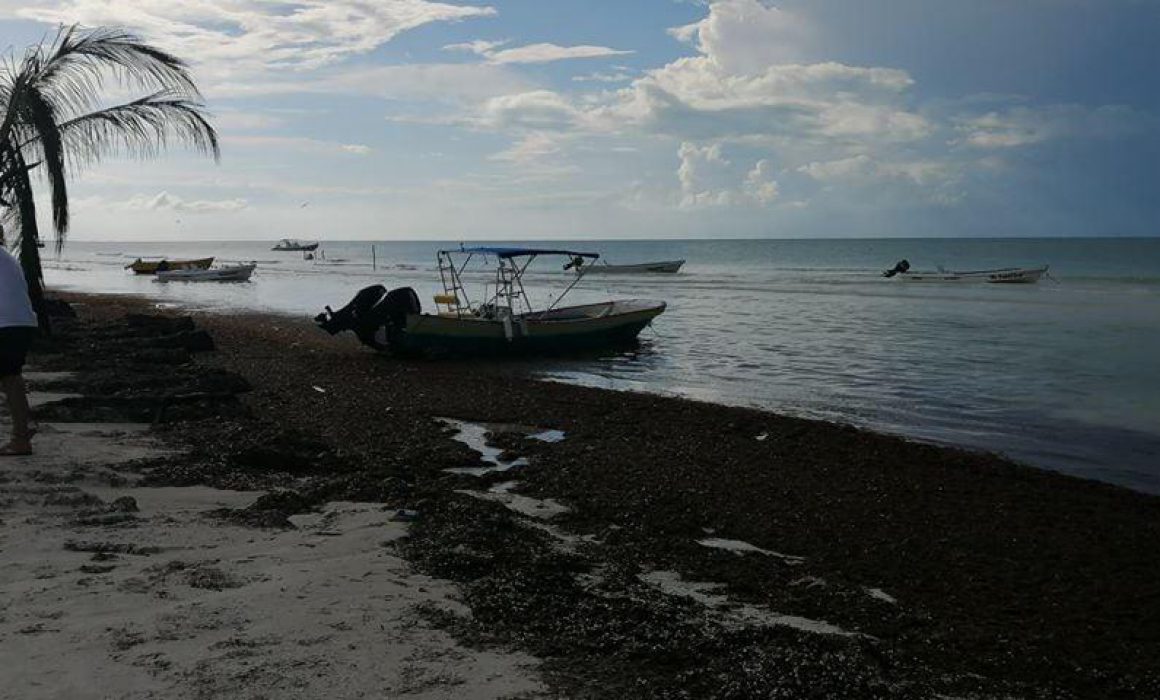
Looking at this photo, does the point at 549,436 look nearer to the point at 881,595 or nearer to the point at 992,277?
the point at 881,595

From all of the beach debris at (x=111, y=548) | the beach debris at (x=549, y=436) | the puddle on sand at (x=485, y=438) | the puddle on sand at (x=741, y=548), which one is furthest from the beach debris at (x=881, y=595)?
the beach debris at (x=549, y=436)

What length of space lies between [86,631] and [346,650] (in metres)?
1.11

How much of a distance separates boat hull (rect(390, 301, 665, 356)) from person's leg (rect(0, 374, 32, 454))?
1179cm

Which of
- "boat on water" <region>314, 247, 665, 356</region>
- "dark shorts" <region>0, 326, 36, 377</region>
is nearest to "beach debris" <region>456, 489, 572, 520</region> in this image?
"dark shorts" <region>0, 326, 36, 377</region>

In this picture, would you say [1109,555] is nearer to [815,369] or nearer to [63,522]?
[63,522]

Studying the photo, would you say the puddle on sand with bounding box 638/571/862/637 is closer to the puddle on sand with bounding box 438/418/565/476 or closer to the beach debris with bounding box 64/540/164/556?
the beach debris with bounding box 64/540/164/556

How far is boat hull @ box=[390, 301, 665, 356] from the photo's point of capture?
19.2 meters

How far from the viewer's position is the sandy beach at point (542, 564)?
3816mm

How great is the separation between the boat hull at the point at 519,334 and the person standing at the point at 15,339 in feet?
38.8

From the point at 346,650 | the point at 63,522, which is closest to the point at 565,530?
the point at 346,650

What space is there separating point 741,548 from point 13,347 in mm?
5679

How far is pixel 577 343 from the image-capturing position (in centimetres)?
2114

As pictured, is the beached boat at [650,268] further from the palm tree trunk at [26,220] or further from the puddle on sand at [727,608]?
the puddle on sand at [727,608]

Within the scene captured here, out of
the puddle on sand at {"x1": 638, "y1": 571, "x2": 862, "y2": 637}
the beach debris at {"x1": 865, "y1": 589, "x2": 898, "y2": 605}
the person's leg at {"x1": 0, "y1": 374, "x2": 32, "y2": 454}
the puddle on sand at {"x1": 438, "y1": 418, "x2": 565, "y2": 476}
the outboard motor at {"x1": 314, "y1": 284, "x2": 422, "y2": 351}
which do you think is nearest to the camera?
the puddle on sand at {"x1": 638, "y1": 571, "x2": 862, "y2": 637}
